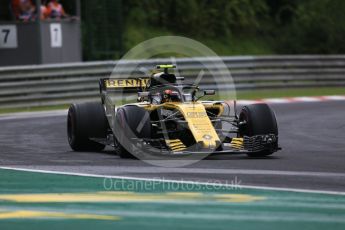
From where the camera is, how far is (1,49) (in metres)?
24.0

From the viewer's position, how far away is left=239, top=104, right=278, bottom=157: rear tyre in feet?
40.8

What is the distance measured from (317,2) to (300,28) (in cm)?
117

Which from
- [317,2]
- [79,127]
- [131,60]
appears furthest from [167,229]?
[317,2]

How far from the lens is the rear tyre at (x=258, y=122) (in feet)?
40.8

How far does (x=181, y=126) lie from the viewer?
492 inches

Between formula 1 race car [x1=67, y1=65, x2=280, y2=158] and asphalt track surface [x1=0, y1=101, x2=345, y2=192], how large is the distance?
0.20 meters

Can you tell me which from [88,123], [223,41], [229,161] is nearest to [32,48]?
[223,41]

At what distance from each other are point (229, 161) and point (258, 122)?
2.20ft

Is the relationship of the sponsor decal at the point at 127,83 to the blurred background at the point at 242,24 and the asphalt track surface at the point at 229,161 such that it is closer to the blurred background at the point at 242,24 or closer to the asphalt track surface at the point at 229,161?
the asphalt track surface at the point at 229,161

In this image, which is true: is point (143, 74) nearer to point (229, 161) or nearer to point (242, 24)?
point (229, 161)

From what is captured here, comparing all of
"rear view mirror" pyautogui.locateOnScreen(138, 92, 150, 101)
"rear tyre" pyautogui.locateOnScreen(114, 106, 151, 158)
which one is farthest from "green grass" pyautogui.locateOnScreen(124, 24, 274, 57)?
"rear tyre" pyautogui.locateOnScreen(114, 106, 151, 158)

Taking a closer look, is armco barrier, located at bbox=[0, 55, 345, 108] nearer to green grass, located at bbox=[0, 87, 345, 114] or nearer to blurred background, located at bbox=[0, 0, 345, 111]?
blurred background, located at bbox=[0, 0, 345, 111]

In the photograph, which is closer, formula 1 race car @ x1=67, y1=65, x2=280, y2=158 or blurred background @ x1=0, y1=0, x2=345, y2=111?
formula 1 race car @ x1=67, y1=65, x2=280, y2=158

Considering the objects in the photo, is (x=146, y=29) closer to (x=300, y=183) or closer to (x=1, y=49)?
(x=1, y=49)
